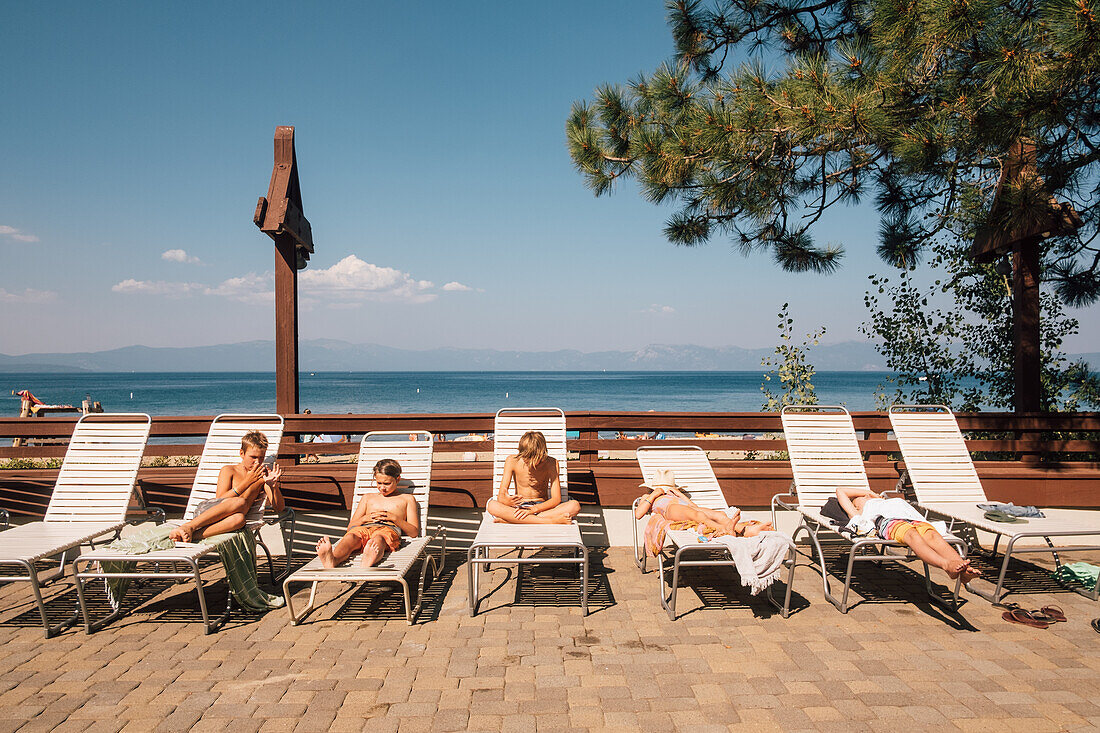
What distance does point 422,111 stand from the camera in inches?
571

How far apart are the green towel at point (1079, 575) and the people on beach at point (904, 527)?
1.10 meters

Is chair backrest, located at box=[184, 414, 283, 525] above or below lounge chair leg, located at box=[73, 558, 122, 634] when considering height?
above

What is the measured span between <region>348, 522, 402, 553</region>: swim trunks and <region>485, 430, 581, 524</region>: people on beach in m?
0.72

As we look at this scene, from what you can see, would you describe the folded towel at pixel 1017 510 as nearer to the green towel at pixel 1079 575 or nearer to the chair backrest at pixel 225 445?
the green towel at pixel 1079 575

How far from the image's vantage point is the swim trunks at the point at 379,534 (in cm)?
371

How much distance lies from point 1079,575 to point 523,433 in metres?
3.98

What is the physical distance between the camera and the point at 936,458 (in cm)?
482

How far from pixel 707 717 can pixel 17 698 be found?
2.90 meters

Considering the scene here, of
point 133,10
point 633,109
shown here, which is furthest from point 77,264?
point 633,109

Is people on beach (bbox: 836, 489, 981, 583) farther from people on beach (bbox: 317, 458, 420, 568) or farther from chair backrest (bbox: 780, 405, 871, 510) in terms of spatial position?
people on beach (bbox: 317, 458, 420, 568)

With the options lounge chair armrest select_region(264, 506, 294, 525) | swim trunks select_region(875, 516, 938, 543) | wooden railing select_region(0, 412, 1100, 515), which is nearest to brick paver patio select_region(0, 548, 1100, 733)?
swim trunks select_region(875, 516, 938, 543)

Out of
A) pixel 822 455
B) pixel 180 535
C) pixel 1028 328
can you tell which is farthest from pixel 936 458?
pixel 180 535

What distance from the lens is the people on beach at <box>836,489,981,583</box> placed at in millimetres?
3385

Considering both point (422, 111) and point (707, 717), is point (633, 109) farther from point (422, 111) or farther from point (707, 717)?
point (422, 111)
